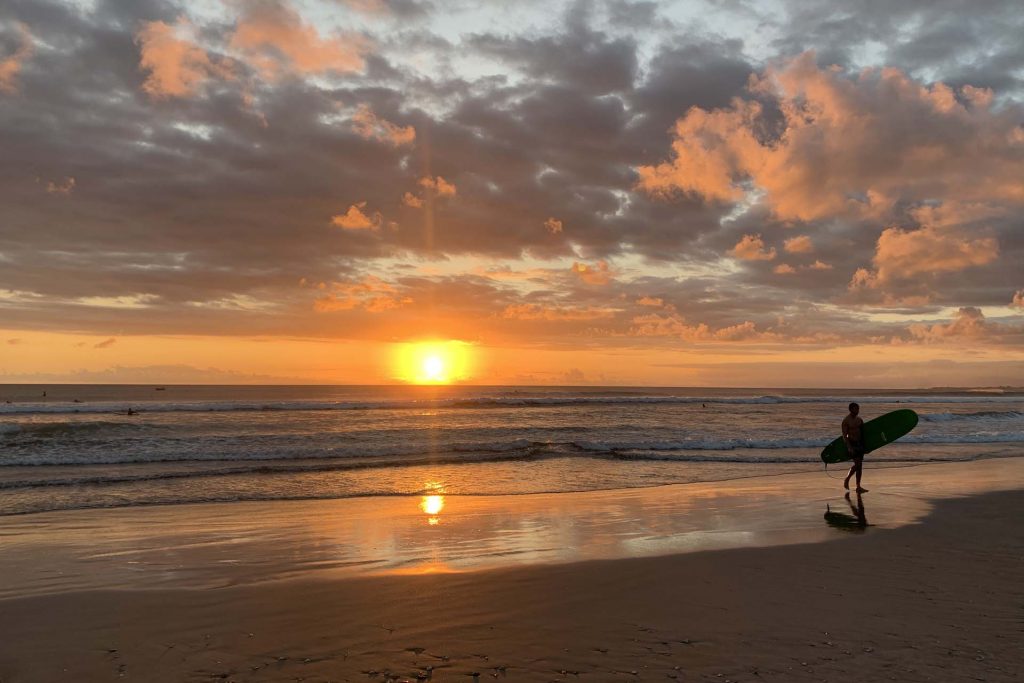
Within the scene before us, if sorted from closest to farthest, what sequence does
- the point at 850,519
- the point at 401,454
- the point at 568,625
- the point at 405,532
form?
1. the point at 568,625
2. the point at 405,532
3. the point at 850,519
4. the point at 401,454

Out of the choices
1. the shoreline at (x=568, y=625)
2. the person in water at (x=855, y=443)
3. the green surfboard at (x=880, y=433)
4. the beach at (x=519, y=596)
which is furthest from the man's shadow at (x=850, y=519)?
the green surfboard at (x=880, y=433)

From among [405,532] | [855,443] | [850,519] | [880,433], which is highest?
[855,443]

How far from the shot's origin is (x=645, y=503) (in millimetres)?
14828

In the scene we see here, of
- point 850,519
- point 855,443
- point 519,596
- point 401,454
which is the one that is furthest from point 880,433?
point 519,596

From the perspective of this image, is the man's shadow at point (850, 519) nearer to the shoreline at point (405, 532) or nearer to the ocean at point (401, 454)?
the shoreline at point (405, 532)

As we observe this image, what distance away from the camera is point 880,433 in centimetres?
2169

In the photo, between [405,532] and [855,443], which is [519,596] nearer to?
[405,532]

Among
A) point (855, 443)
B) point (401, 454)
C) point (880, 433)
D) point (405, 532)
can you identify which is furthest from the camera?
point (401, 454)

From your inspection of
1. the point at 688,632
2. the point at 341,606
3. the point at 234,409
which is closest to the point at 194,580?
the point at 341,606

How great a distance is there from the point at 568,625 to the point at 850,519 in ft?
26.2

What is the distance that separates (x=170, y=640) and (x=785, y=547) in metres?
8.20

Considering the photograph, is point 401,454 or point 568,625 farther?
point 401,454

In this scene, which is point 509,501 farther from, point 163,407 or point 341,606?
point 163,407

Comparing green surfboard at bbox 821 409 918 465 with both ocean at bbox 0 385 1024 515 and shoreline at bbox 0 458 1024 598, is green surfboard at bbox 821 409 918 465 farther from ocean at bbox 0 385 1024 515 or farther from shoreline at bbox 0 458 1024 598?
shoreline at bbox 0 458 1024 598
